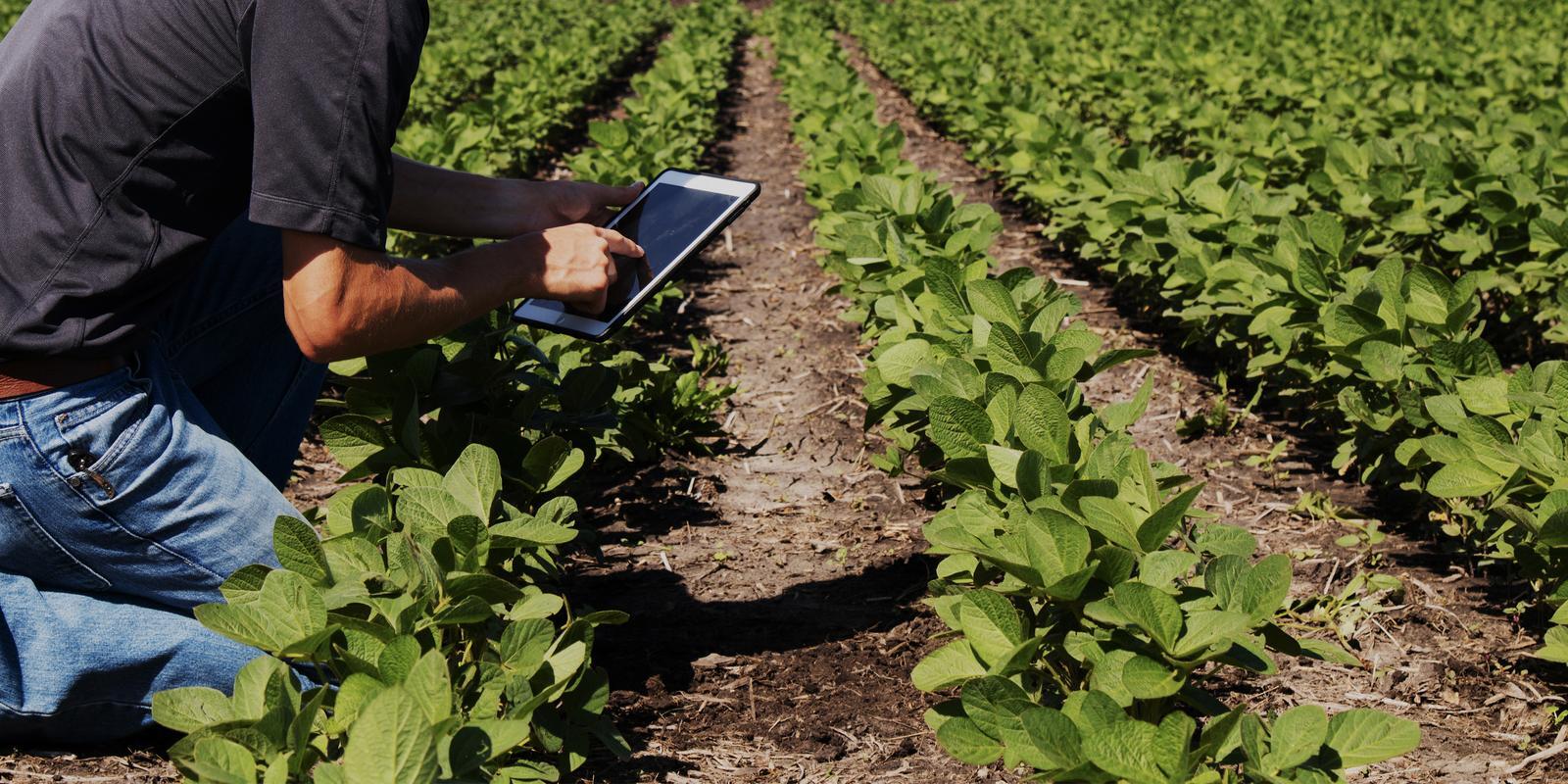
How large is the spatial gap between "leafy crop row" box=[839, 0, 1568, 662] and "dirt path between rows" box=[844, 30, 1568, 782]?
153mm

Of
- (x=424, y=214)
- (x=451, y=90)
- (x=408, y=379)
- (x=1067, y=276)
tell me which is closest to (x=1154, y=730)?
(x=408, y=379)

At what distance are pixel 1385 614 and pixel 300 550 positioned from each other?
2.46m

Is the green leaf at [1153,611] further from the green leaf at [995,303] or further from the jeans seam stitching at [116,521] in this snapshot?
the jeans seam stitching at [116,521]

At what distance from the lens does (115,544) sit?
7.38 ft

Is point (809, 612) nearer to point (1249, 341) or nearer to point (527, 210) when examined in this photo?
point (527, 210)

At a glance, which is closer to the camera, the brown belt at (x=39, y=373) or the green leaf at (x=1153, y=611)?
the green leaf at (x=1153, y=611)

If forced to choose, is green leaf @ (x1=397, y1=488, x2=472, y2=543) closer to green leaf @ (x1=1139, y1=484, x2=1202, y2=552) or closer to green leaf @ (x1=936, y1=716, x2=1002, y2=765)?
green leaf @ (x1=936, y1=716, x2=1002, y2=765)

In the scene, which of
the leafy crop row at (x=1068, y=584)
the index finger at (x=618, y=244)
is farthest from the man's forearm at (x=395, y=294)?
the leafy crop row at (x=1068, y=584)

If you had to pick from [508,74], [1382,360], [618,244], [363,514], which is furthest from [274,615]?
[508,74]

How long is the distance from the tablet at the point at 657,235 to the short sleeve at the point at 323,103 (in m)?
0.62

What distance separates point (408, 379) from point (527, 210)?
0.48m

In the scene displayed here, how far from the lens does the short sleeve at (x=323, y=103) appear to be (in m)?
1.90

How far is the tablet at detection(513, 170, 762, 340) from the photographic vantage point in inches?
100

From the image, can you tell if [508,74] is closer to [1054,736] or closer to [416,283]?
[416,283]
